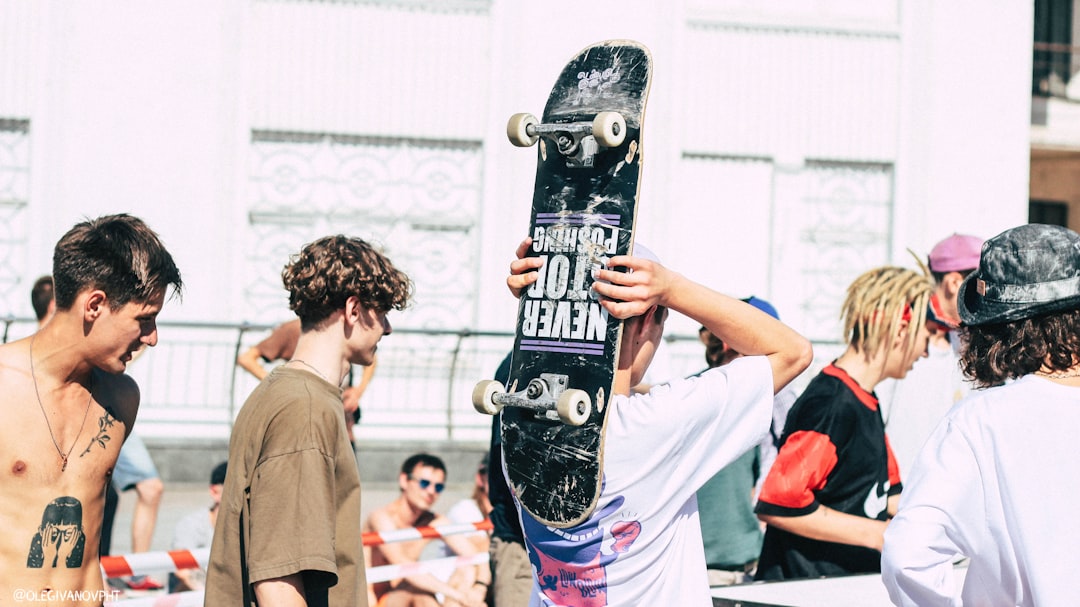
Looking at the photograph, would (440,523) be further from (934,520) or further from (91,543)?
(934,520)

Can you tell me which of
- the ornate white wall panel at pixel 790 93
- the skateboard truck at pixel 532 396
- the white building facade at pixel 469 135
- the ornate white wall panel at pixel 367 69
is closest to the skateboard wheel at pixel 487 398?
the skateboard truck at pixel 532 396

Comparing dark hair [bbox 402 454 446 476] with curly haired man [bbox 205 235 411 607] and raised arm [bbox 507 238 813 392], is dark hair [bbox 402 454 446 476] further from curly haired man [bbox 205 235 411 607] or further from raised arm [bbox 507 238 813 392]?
raised arm [bbox 507 238 813 392]

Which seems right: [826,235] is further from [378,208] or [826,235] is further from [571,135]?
[571,135]

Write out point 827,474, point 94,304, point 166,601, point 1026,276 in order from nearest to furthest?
point 1026,276, point 94,304, point 827,474, point 166,601

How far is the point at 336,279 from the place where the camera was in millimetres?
2816

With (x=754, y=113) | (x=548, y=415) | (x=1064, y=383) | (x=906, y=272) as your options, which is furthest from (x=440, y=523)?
(x=754, y=113)

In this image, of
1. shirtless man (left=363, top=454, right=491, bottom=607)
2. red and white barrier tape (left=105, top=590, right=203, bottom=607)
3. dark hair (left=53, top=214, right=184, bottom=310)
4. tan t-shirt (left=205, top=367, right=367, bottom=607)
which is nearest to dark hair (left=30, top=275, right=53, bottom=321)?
red and white barrier tape (left=105, top=590, right=203, bottom=607)

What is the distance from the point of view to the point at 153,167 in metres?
11.7

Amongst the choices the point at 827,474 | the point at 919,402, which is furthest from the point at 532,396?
the point at 919,402

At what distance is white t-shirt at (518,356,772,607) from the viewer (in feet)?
7.52

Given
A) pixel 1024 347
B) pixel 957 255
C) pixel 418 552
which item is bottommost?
pixel 418 552

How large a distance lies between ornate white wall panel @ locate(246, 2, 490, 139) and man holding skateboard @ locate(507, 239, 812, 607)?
1016 cm

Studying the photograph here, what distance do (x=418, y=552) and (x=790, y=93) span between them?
8.84m

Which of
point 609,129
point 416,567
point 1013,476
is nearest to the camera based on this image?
point 1013,476
